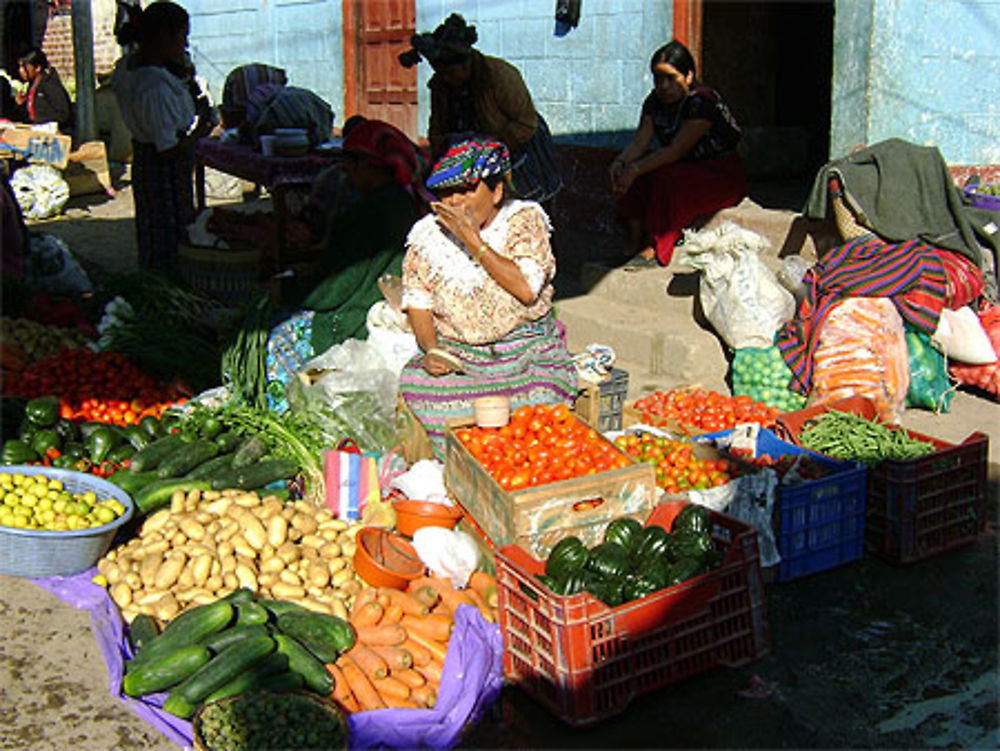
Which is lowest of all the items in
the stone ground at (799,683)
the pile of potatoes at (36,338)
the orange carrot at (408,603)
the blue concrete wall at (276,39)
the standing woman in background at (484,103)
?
the stone ground at (799,683)

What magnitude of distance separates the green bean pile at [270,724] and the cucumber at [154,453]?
212 cm

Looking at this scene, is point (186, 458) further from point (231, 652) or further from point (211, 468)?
point (231, 652)

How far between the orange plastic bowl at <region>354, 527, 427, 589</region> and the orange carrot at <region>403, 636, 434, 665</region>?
1.21 ft

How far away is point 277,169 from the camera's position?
793 cm

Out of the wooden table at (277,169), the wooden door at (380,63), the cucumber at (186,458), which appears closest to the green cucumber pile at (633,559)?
the cucumber at (186,458)

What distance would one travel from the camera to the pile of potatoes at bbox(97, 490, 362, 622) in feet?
14.3

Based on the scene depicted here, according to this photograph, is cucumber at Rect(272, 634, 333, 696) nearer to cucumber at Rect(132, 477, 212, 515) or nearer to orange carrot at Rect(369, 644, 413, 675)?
orange carrot at Rect(369, 644, 413, 675)

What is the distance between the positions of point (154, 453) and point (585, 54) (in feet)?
19.6

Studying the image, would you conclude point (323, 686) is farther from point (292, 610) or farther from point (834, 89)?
point (834, 89)

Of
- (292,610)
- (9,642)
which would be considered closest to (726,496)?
(292,610)

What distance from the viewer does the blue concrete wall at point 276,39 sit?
46.9ft

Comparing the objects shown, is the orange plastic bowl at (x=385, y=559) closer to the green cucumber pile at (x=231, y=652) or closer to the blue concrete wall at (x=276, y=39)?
the green cucumber pile at (x=231, y=652)

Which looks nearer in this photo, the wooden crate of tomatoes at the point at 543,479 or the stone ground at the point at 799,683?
the stone ground at the point at 799,683

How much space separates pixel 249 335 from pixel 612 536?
9.97 ft
